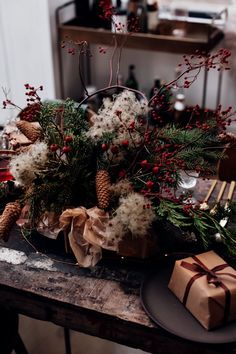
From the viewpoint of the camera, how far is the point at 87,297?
120cm

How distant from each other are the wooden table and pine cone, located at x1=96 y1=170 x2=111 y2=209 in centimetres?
17

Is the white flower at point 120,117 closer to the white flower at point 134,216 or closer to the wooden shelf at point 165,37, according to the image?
the white flower at point 134,216

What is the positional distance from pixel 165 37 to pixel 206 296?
1954mm

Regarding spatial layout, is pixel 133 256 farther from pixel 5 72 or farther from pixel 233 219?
pixel 5 72

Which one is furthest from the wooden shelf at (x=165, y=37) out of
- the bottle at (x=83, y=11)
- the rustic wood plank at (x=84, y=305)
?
the rustic wood plank at (x=84, y=305)

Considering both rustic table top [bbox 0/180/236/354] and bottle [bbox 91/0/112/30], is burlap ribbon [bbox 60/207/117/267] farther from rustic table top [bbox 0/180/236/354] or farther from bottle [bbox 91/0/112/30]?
bottle [bbox 91/0/112/30]

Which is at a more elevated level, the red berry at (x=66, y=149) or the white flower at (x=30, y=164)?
the red berry at (x=66, y=149)

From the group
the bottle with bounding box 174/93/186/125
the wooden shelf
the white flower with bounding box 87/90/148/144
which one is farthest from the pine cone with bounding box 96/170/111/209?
the bottle with bounding box 174/93/186/125

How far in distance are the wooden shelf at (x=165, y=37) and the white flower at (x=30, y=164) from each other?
1.47 m

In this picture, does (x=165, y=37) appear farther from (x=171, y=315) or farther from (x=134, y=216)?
(x=171, y=315)

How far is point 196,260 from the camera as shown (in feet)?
3.88

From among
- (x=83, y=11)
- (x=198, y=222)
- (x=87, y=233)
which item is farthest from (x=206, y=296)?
(x=83, y=11)

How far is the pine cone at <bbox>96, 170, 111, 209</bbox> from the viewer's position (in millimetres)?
1284

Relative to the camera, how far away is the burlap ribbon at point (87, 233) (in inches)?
50.6
